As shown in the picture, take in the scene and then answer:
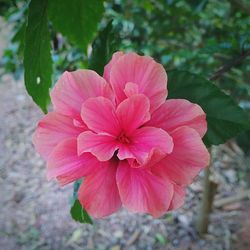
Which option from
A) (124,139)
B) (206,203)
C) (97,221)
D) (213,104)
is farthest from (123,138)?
(97,221)

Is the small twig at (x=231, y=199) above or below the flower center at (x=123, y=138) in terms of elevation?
below

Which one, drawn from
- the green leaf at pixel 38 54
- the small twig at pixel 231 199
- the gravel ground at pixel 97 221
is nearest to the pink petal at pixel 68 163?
the green leaf at pixel 38 54

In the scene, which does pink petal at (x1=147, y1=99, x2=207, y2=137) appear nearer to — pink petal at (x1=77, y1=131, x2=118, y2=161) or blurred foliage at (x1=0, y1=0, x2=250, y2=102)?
pink petal at (x1=77, y1=131, x2=118, y2=161)

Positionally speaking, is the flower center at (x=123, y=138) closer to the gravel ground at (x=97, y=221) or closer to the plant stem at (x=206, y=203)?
the plant stem at (x=206, y=203)

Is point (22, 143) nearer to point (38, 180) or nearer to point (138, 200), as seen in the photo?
point (38, 180)

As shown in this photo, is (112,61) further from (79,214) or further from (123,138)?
(79,214)

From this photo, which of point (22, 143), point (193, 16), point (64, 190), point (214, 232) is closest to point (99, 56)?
point (193, 16)

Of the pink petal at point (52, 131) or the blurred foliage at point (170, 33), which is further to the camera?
the blurred foliage at point (170, 33)
